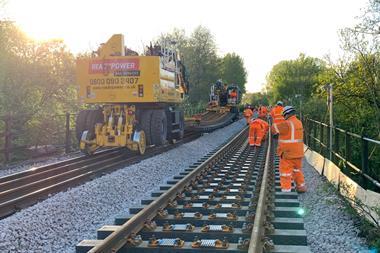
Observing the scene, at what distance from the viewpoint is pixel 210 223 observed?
5.49m

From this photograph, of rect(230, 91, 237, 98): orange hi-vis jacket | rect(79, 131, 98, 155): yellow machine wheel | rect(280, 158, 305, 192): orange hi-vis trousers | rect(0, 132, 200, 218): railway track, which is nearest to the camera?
rect(0, 132, 200, 218): railway track

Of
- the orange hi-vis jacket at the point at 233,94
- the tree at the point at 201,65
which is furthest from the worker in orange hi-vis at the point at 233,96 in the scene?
the tree at the point at 201,65

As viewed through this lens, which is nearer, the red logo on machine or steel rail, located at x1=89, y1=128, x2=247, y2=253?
steel rail, located at x1=89, y1=128, x2=247, y2=253

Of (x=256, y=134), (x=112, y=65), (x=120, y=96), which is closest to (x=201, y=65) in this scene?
(x=256, y=134)

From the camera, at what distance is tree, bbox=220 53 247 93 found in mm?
96500

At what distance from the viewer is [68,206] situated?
720 centimetres

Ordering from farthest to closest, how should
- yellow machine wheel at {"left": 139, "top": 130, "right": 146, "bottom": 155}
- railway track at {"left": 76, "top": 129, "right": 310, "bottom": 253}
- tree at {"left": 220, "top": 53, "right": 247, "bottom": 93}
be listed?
tree at {"left": 220, "top": 53, "right": 247, "bottom": 93} < yellow machine wheel at {"left": 139, "top": 130, "right": 146, "bottom": 155} < railway track at {"left": 76, "top": 129, "right": 310, "bottom": 253}

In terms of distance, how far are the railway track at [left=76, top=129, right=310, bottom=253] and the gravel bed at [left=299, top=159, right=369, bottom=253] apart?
28 centimetres

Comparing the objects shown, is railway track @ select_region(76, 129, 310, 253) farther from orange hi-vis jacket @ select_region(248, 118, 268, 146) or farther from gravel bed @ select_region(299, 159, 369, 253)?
orange hi-vis jacket @ select_region(248, 118, 268, 146)

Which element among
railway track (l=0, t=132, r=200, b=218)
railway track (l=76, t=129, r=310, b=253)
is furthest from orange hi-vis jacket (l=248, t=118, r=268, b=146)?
railway track (l=76, t=129, r=310, b=253)

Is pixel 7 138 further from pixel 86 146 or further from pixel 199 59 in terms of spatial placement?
pixel 199 59

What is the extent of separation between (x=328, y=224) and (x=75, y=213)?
3.84 metres

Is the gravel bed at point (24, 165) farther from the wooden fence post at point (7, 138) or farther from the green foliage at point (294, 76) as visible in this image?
the green foliage at point (294, 76)

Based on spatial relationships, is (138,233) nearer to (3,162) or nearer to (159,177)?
(159,177)
